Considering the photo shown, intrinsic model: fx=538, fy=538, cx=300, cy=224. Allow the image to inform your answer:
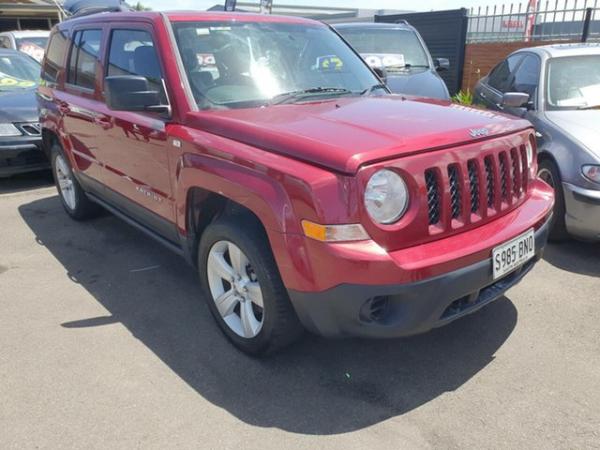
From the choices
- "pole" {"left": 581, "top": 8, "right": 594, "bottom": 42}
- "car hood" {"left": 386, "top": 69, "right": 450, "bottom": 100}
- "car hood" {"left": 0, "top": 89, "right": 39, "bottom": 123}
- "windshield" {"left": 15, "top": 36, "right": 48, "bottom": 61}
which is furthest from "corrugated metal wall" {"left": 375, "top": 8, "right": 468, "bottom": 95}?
"car hood" {"left": 0, "top": 89, "right": 39, "bottom": 123}

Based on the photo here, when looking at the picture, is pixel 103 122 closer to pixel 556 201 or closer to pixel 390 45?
pixel 556 201

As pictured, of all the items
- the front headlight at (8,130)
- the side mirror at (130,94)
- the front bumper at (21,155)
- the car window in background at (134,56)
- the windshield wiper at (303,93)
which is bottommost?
the front bumper at (21,155)

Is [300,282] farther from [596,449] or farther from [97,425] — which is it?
[596,449]

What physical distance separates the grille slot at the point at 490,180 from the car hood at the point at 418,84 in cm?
466

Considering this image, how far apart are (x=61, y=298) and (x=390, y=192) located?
2652mm

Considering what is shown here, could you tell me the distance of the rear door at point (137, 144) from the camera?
3371mm

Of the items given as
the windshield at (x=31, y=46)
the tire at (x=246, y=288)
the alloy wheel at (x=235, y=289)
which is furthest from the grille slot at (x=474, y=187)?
the windshield at (x=31, y=46)

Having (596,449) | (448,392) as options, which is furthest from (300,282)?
(596,449)

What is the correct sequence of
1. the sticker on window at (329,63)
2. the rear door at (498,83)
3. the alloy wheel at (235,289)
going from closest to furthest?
the alloy wheel at (235,289)
the sticker on window at (329,63)
the rear door at (498,83)

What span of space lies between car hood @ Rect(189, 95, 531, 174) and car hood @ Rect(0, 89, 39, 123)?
4.58 meters

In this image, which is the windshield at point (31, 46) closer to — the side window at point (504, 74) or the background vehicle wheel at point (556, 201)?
the side window at point (504, 74)

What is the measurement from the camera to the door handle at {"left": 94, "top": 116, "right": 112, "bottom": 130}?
13.1 ft

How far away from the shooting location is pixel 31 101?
699 cm

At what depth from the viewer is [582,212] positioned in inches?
161
